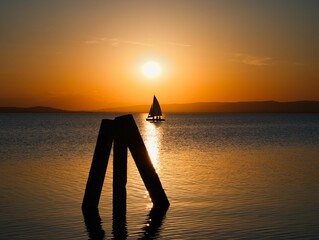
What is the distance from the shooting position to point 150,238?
1340cm

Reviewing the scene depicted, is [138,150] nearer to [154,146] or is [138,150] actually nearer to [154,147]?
[154,147]

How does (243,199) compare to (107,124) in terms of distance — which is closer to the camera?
(107,124)

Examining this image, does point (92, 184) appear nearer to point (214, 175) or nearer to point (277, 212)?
point (277, 212)

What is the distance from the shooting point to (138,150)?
15.8 metres

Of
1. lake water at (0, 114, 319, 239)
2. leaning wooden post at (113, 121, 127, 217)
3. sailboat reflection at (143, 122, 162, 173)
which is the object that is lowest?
sailboat reflection at (143, 122, 162, 173)

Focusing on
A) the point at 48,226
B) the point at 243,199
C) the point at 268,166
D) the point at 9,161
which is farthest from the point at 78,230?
the point at 9,161

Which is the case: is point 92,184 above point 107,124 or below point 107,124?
below

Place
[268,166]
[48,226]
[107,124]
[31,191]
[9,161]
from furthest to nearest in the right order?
[9,161] → [268,166] → [31,191] → [107,124] → [48,226]

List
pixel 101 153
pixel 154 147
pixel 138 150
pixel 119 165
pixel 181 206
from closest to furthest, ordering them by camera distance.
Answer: pixel 119 165
pixel 101 153
pixel 138 150
pixel 181 206
pixel 154 147

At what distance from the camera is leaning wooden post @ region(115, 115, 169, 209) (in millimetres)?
15508

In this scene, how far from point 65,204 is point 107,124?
4.11m

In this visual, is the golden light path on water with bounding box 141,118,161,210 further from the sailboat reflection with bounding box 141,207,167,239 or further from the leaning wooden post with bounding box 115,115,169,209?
the leaning wooden post with bounding box 115,115,169,209

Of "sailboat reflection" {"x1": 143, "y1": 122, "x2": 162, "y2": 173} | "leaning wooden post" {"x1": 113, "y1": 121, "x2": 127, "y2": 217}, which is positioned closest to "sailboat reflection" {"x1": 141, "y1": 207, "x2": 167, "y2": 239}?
"leaning wooden post" {"x1": 113, "y1": 121, "x2": 127, "y2": 217}

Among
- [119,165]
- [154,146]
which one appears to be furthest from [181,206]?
[154,146]
